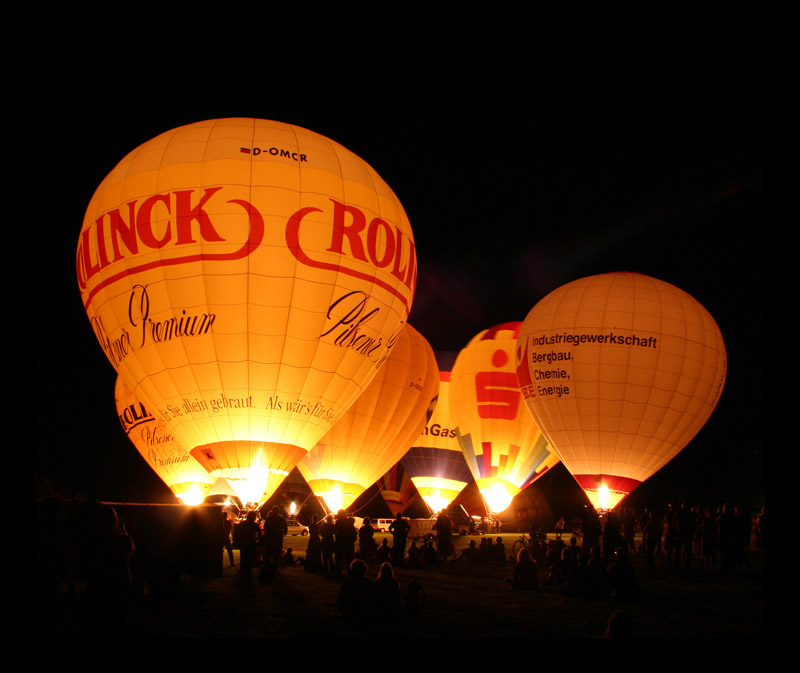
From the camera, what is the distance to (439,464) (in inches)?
886

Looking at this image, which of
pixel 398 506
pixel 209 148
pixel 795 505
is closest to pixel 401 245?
pixel 209 148

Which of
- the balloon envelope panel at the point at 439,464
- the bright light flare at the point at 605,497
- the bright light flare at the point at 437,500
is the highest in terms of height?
the balloon envelope panel at the point at 439,464

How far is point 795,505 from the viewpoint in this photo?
4.96 m

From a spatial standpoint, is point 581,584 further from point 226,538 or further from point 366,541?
point 226,538

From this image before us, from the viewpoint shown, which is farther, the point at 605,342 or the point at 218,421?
the point at 605,342

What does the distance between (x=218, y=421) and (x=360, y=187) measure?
3.85 meters

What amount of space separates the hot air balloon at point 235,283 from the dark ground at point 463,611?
213 cm

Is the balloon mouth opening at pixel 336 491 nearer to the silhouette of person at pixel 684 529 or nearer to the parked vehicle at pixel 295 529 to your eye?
the silhouette of person at pixel 684 529

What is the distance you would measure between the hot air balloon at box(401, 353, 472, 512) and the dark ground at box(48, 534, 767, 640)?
11.9m

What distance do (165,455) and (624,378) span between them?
10.3 meters

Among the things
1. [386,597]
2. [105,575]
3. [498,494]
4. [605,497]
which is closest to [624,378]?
[605,497]

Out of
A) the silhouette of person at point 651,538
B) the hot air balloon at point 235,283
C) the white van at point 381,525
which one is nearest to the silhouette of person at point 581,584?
the silhouette of person at point 651,538

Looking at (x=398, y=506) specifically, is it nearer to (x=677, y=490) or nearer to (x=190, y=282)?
(x=677, y=490)

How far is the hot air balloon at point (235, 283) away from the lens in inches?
416
